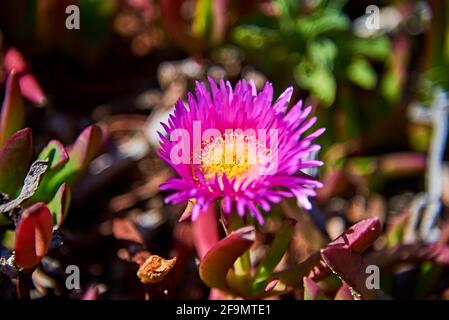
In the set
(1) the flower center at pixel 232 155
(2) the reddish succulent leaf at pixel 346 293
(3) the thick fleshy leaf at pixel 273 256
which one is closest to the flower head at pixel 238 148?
(1) the flower center at pixel 232 155

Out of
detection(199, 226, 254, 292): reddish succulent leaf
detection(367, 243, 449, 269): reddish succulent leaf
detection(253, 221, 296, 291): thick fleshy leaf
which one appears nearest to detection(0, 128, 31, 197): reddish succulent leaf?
detection(199, 226, 254, 292): reddish succulent leaf

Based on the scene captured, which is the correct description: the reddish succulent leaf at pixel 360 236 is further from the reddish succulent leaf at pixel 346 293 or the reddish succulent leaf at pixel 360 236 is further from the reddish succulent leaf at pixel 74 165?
the reddish succulent leaf at pixel 74 165

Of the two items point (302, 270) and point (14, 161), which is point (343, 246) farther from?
point (14, 161)

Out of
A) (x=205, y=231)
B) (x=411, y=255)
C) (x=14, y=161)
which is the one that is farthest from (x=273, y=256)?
(x=14, y=161)

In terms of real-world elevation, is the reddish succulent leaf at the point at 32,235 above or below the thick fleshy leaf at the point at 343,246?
above

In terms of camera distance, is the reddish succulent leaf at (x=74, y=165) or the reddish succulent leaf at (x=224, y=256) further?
the reddish succulent leaf at (x=74, y=165)

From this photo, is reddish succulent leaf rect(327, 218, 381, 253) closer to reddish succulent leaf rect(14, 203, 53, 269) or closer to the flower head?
the flower head
